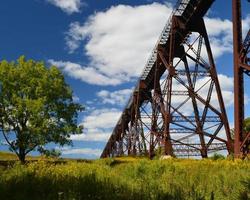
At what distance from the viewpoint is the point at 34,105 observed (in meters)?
35.6

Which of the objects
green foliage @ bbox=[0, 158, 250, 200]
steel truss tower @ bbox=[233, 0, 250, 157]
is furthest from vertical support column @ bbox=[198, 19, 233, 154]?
green foliage @ bbox=[0, 158, 250, 200]

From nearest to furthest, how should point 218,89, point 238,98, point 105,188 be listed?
point 105,188 → point 238,98 → point 218,89

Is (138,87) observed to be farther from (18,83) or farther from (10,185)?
(10,185)

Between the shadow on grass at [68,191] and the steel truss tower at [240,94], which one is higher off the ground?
the steel truss tower at [240,94]

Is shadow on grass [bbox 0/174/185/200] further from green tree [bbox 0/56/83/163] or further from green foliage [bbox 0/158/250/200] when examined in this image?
green tree [bbox 0/56/83/163]

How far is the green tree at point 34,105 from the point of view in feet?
118

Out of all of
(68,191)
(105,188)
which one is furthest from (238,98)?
(68,191)

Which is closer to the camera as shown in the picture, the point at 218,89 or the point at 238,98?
the point at 238,98

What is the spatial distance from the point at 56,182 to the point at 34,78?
29823 millimetres

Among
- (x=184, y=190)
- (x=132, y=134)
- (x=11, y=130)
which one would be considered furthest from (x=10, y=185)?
(x=132, y=134)

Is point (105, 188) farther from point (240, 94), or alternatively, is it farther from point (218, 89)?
point (218, 89)

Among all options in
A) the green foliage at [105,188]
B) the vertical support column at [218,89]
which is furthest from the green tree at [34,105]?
the green foliage at [105,188]

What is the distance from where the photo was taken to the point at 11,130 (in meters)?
37.1

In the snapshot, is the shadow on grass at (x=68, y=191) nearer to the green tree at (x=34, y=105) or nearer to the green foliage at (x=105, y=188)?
the green foliage at (x=105, y=188)
